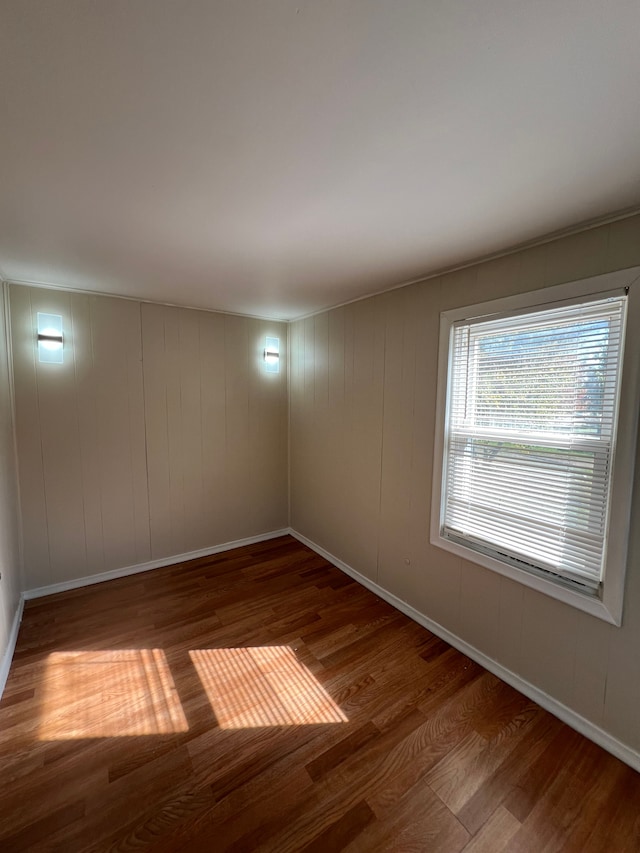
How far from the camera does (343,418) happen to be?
3197 mm

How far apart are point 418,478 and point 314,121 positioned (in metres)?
2.11

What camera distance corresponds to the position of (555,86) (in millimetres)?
930

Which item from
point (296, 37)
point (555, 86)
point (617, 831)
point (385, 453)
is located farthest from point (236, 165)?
point (617, 831)

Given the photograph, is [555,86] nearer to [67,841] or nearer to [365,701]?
[365,701]

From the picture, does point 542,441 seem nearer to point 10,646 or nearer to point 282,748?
point 282,748

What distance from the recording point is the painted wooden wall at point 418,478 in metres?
1.64

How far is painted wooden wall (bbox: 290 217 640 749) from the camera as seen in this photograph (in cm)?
164

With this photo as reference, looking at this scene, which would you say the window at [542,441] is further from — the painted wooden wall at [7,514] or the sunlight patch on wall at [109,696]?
the painted wooden wall at [7,514]

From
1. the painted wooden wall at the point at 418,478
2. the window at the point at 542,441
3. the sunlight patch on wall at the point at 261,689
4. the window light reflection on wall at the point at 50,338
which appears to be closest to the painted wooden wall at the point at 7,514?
the window light reflection on wall at the point at 50,338

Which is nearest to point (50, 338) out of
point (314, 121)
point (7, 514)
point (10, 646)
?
point (7, 514)

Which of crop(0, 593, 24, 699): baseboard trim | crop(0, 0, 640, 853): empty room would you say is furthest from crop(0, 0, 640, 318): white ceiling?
crop(0, 593, 24, 699): baseboard trim

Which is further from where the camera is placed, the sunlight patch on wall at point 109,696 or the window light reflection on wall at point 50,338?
the window light reflection on wall at point 50,338

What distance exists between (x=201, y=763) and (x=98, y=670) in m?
0.96

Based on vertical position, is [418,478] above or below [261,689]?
above
